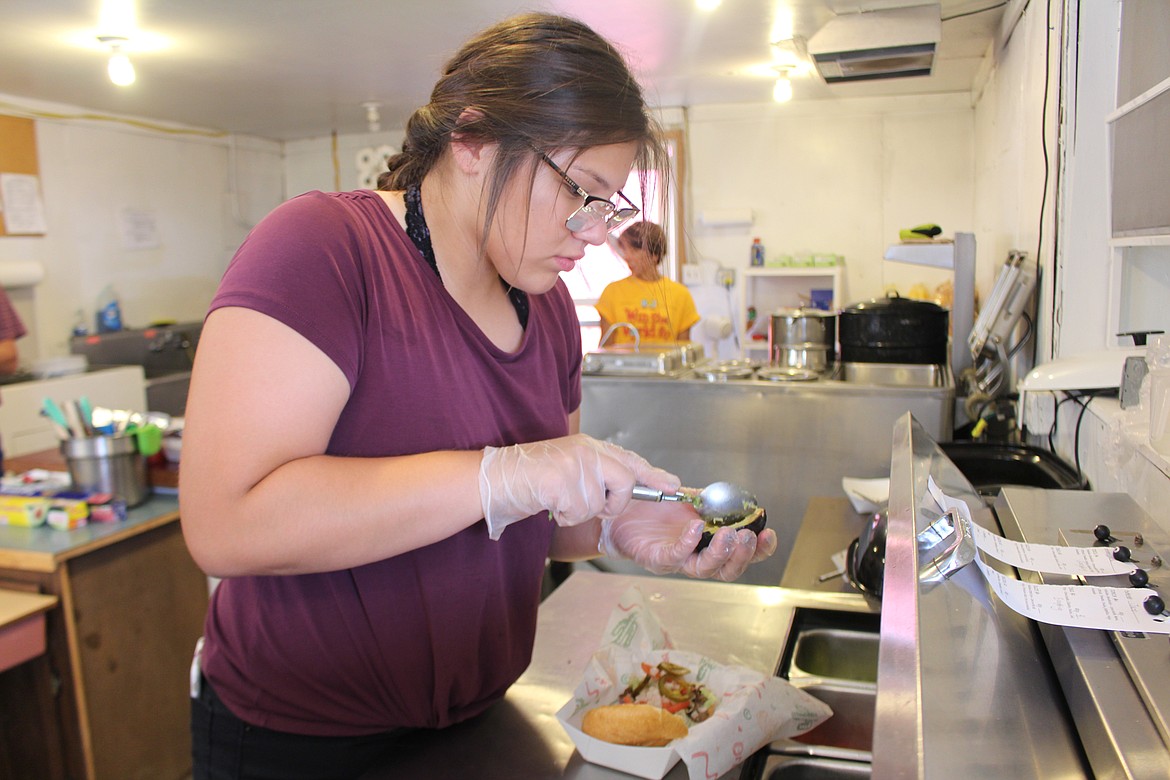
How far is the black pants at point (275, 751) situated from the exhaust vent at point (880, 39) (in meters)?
3.16

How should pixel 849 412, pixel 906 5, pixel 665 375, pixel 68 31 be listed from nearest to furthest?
1. pixel 849 412
2. pixel 665 375
3. pixel 906 5
4. pixel 68 31

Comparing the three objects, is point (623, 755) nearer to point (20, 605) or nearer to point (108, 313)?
point (20, 605)

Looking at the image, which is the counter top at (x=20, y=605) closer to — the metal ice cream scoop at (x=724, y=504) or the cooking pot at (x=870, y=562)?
the metal ice cream scoop at (x=724, y=504)

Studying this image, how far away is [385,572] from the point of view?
1.06m

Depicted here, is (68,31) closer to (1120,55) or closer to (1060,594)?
(1120,55)

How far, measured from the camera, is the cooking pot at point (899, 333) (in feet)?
9.27

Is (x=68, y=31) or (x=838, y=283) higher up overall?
(x=68, y=31)

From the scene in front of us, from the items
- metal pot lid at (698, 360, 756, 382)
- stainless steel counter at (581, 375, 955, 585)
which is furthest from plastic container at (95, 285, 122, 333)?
metal pot lid at (698, 360, 756, 382)

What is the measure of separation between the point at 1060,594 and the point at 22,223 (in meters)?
5.58

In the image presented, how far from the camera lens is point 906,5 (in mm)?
3305

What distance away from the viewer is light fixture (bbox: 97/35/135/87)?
3.69 m

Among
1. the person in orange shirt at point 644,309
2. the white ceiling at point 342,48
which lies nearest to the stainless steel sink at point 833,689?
the white ceiling at point 342,48

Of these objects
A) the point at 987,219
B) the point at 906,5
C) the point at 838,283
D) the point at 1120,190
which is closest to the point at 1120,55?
the point at 1120,190

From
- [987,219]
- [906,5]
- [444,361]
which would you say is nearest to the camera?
[444,361]
